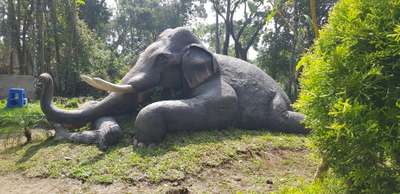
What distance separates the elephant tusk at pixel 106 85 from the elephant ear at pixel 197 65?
106cm

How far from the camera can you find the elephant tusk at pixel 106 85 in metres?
7.16

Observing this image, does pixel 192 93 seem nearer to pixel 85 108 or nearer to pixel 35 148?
pixel 85 108

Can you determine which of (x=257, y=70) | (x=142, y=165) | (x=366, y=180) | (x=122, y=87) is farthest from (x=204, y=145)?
(x=366, y=180)

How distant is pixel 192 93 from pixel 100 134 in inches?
69.1

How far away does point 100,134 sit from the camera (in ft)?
23.1

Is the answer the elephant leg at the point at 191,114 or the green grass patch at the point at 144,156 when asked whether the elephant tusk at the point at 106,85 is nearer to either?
the elephant leg at the point at 191,114

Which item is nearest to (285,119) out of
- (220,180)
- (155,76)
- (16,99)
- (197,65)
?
(197,65)

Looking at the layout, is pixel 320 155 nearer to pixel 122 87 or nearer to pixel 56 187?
pixel 56 187

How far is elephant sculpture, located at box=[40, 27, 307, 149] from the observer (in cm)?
723

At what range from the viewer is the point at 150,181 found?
5645 mm

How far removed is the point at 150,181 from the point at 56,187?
1258 millimetres

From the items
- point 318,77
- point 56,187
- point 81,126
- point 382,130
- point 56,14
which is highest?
point 56,14

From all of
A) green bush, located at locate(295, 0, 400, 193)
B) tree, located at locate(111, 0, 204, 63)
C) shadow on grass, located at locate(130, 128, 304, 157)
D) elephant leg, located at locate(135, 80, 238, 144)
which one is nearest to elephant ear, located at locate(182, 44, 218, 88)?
elephant leg, located at locate(135, 80, 238, 144)

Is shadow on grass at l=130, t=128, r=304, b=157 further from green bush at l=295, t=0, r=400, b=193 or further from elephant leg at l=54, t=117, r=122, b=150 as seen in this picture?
green bush at l=295, t=0, r=400, b=193
